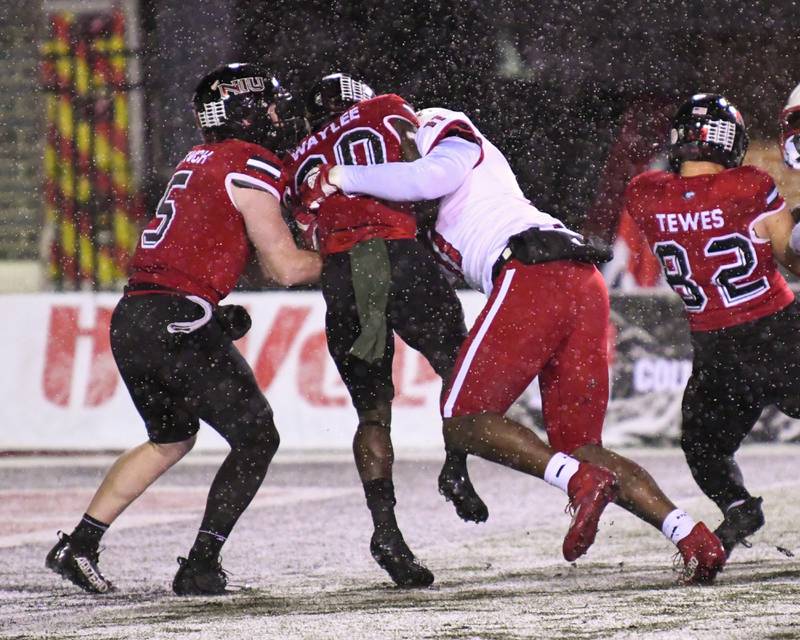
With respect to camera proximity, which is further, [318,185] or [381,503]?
[381,503]

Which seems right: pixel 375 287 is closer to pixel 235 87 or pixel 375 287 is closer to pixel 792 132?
pixel 235 87

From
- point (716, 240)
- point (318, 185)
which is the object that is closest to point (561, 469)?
point (716, 240)

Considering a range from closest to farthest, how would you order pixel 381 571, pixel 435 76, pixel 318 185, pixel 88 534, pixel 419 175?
pixel 419 175
pixel 318 185
pixel 88 534
pixel 381 571
pixel 435 76

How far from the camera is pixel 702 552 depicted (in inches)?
205

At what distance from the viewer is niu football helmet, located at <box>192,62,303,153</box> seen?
5.94 meters

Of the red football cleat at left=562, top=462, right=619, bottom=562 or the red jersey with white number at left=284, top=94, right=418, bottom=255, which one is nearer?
the red football cleat at left=562, top=462, right=619, bottom=562

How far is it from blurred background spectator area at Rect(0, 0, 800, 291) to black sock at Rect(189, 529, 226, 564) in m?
8.11

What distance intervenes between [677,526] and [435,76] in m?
10.8

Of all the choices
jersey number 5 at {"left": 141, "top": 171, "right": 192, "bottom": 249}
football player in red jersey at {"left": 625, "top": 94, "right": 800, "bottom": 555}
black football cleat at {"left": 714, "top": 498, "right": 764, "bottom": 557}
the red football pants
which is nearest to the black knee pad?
jersey number 5 at {"left": 141, "top": 171, "right": 192, "bottom": 249}

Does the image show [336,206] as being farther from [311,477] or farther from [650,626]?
[311,477]

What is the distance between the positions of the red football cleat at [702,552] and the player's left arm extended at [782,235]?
3.55 ft

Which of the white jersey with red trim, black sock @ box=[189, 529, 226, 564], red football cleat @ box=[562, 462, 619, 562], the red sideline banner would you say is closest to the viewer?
red football cleat @ box=[562, 462, 619, 562]

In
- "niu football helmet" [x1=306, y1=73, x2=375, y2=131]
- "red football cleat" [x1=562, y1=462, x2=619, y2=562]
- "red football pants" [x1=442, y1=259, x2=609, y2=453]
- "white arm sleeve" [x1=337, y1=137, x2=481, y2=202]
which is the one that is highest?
"niu football helmet" [x1=306, y1=73, x2=375, y2=131]

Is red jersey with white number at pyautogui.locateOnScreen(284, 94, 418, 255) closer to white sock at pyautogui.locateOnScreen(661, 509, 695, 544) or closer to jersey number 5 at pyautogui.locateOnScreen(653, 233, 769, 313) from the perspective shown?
jersey number 5 at pyautogui.locateOnScreen(653, 233, 769, 313)
